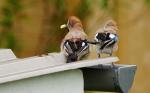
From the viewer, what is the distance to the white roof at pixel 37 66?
2.13m

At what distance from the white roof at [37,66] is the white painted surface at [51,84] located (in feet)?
0.13

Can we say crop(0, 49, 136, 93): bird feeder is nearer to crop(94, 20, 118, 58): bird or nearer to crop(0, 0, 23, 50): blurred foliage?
crop(94, 20, 118, 58): bird

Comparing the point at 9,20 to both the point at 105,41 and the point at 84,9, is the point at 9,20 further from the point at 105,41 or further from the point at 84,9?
the point at 105,41

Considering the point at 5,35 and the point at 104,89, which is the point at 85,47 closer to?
the point at 104,89

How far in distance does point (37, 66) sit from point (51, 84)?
8cm

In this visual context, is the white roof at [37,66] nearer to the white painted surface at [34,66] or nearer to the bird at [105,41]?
the white painted surface at [34,66]

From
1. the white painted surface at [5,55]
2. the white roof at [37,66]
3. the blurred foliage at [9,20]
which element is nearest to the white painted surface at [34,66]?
the white roof at [37,66]

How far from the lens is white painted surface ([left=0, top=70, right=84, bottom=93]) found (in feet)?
7.23

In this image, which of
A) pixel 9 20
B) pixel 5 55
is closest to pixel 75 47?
pixel 5 55

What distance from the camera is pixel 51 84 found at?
2287 mm

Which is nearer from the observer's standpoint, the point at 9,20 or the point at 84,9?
the point at 9,20

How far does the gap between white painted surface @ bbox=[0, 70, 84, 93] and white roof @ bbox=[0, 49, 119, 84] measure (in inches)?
1.5

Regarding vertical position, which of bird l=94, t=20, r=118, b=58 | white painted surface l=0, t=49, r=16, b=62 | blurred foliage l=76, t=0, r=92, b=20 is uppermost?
blurred foliage l=76, t=0, r=92, b=20

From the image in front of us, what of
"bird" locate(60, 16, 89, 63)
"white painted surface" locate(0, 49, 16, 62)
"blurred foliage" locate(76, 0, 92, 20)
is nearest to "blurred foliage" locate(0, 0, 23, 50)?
"blurred foliage" locate(76, 0, 92, 20)
